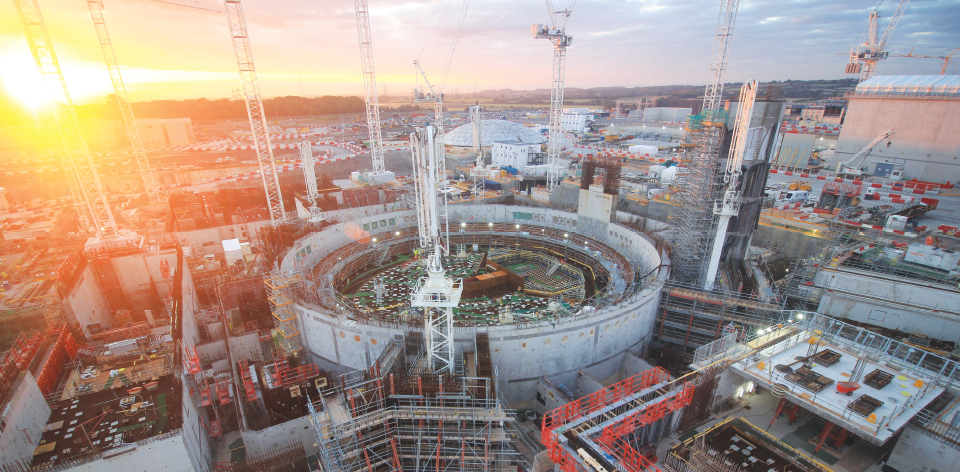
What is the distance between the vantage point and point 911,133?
1864 inches

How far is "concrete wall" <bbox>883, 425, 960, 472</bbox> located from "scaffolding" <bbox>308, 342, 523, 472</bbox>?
12.4 meters

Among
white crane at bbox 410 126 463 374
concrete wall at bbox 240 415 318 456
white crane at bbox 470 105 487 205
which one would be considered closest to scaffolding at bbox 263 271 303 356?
concrete wall at bbox 240 415 318 456

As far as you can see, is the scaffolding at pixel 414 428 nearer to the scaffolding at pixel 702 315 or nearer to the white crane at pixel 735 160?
the scaffolding at pixel 702 315

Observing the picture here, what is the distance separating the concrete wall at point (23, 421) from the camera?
12.8 metres

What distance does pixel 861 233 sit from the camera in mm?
26859

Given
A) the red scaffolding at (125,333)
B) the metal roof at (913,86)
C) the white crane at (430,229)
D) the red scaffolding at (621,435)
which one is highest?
the metal roof at (913,86)

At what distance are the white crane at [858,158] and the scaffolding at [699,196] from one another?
36.9 meters

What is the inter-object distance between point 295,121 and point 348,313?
158 m

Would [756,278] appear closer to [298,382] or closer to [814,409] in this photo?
[814,409]

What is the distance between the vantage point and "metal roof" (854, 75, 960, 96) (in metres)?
45.0

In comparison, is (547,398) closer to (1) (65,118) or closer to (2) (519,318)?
(2) (519,318)

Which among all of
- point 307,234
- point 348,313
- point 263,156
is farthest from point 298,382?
point 263,156

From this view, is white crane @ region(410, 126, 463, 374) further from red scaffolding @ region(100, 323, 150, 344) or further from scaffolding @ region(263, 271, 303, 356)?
red scaffolding @ region(100, 323, 150, 344)

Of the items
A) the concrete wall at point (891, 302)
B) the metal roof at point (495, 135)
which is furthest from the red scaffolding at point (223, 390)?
the metal roof at point (495, 135)
